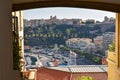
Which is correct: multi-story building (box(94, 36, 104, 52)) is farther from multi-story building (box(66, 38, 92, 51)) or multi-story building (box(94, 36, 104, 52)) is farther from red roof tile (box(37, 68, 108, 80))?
red roof tile (box(37, 68, 108, 80))

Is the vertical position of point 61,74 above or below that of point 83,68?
below

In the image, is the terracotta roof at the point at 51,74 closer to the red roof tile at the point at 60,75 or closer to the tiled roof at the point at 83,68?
the red roof tile at the point at 60,75

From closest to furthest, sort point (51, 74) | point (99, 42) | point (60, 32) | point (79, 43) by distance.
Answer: point (60, 32) → point (99, 42) → point (79, 43) → point (51, 74)

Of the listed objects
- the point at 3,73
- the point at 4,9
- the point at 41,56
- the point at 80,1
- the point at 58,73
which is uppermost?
the point at 80,1

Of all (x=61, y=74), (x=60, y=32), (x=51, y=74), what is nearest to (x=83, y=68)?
(x=61, y=74)

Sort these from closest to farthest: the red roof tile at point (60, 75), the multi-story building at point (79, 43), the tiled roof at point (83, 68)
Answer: the multi-story building at point (79, 43) → the red roof tile at point (60, 75) → the tiled roof at point (83, 68)

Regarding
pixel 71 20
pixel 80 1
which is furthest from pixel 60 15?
pixel 80 1

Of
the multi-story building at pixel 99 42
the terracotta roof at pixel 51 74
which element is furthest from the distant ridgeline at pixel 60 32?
the terracotta roof at pixel 51 74

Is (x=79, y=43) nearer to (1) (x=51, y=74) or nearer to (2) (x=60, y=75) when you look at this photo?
(2) (x=60, y=75)

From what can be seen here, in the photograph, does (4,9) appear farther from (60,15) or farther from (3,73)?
(60,15)
